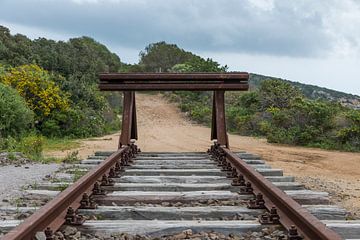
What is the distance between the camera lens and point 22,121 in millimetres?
16703

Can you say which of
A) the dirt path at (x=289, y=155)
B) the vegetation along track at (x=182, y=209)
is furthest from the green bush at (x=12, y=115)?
the vegetation along track at (x=182, y=209)

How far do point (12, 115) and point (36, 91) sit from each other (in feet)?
13.5

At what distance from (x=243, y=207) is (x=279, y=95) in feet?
64.8

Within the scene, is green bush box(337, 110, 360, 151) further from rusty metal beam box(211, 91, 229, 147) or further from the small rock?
the small rock

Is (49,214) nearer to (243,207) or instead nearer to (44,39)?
(243,207)

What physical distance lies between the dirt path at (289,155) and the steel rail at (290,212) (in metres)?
2.04

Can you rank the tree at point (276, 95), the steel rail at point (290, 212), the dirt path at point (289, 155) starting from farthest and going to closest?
the tree at point (276, 95) → the dirt path at point (289, 155) → the steel rail at point (290, 212)

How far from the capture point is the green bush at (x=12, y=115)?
51.9ft

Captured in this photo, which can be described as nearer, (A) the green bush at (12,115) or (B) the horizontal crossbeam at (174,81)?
(B) the horizontal crossbeam at (174,81)

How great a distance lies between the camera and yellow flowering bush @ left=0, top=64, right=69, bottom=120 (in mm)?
19734

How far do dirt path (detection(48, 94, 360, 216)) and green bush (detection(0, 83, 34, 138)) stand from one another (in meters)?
1.81

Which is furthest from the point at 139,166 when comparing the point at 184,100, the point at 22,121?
the point at 184,100

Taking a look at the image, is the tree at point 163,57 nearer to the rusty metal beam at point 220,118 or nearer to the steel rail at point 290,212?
the rusty metal beam at point 220,118

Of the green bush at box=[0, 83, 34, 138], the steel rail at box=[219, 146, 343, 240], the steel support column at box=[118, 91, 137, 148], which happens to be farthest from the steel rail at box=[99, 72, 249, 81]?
the green bush at box=[0, 83, 34, 138]
